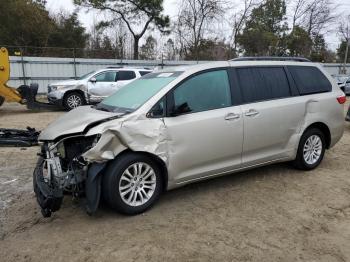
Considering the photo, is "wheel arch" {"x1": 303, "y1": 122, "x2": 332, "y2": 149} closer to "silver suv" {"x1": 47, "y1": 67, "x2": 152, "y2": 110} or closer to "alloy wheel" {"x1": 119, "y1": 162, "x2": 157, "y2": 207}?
"alloy wheel" {"x1": 119, "y1": 162, "x2": 157, "y2": 207}

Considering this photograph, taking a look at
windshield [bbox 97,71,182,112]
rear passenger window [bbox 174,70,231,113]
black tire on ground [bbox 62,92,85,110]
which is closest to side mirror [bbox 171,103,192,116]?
rear passenger window [bbox 174,70,231,113]

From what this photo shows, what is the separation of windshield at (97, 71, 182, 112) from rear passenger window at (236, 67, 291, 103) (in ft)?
3.23

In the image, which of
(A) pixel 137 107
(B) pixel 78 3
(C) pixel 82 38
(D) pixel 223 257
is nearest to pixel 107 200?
(A) pixel 137 107

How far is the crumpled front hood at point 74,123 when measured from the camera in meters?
4.01

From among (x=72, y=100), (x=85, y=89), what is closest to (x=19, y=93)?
(x=72, y=100)

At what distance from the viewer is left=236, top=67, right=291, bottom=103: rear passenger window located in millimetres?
4863

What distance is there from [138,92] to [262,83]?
1.78 metres

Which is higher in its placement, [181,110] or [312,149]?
[181,110]

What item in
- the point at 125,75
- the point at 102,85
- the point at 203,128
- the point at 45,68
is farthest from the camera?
the point at 45,68

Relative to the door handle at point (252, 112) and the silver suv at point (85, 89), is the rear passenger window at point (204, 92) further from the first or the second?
the silver suv at point (85, 89)

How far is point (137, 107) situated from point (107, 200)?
1124mm

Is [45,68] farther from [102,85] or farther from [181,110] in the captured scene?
Answer: [181,110]

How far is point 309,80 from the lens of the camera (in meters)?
5.58

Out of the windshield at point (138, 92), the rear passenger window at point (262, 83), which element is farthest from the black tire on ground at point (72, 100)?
the rear passenger window at point (262, 83)
